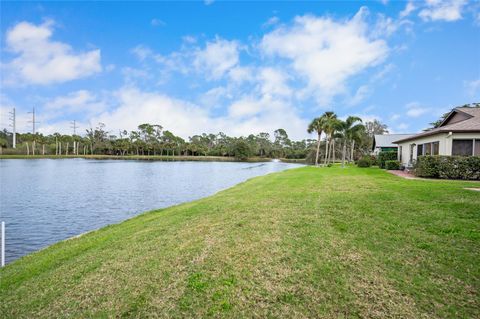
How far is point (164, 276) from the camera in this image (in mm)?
4164

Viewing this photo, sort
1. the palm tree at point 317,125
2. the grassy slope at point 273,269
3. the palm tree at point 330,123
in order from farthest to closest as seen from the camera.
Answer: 1. the palm tree at point 317,125
2. the palm tree at point 330,123
3. the grassy slope at point 273,269

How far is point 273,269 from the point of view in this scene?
4.17 meters

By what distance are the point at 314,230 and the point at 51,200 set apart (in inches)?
645

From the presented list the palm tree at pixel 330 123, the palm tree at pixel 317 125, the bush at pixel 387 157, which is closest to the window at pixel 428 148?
the bush at pixel 387 157

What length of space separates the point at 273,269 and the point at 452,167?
16.2 metres

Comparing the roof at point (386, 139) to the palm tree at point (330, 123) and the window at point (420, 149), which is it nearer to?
the palm tree at point (330, 123)

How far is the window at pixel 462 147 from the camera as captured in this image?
635 inches

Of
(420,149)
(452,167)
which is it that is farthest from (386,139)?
(452,167)

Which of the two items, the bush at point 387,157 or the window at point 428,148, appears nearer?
the window at point 428,148

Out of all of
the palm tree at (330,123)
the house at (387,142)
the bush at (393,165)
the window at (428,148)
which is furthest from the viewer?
the palm tree at (330,123)

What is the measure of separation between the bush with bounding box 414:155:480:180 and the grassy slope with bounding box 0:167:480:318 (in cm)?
954

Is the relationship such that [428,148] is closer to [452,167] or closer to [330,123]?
[452,167]

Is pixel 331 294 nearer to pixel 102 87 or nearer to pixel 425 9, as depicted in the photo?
pixel 425 9

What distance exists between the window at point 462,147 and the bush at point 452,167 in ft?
6.39
